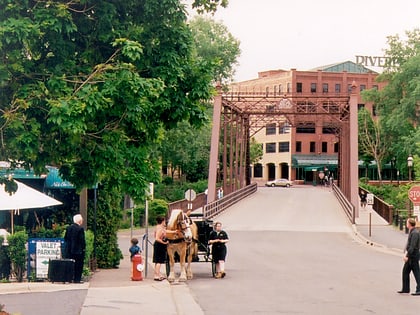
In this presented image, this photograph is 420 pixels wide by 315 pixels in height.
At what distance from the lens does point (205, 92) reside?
1320cm

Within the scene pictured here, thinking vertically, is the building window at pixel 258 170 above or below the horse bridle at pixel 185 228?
above

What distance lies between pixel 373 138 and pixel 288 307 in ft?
315

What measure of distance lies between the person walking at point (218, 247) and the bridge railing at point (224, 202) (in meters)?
26.0

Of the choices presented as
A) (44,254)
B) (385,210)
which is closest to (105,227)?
(44,254)

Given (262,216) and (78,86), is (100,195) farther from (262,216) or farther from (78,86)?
(262,216)

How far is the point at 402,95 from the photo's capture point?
88500 mm

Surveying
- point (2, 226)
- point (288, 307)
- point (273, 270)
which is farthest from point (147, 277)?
point (2, 226)

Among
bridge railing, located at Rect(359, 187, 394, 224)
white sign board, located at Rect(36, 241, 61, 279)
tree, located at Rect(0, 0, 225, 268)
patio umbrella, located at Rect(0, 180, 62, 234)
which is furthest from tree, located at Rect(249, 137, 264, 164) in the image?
tree, located at Rect(0, 0, 225, 268)

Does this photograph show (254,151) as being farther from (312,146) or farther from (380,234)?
(380,234)

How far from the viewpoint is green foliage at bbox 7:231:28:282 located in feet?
59.5

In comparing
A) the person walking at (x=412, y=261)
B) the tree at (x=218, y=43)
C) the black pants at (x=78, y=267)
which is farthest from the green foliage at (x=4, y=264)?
the tree at (x=218, y=43)

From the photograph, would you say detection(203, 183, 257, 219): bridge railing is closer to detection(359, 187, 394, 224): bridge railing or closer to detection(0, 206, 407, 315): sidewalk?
detection(359, 187, 394, 224): bridge railing

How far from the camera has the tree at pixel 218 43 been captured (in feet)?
275

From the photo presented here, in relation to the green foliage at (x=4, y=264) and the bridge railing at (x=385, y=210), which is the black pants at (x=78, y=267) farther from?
the bridge railing at (x=385, y=210)
